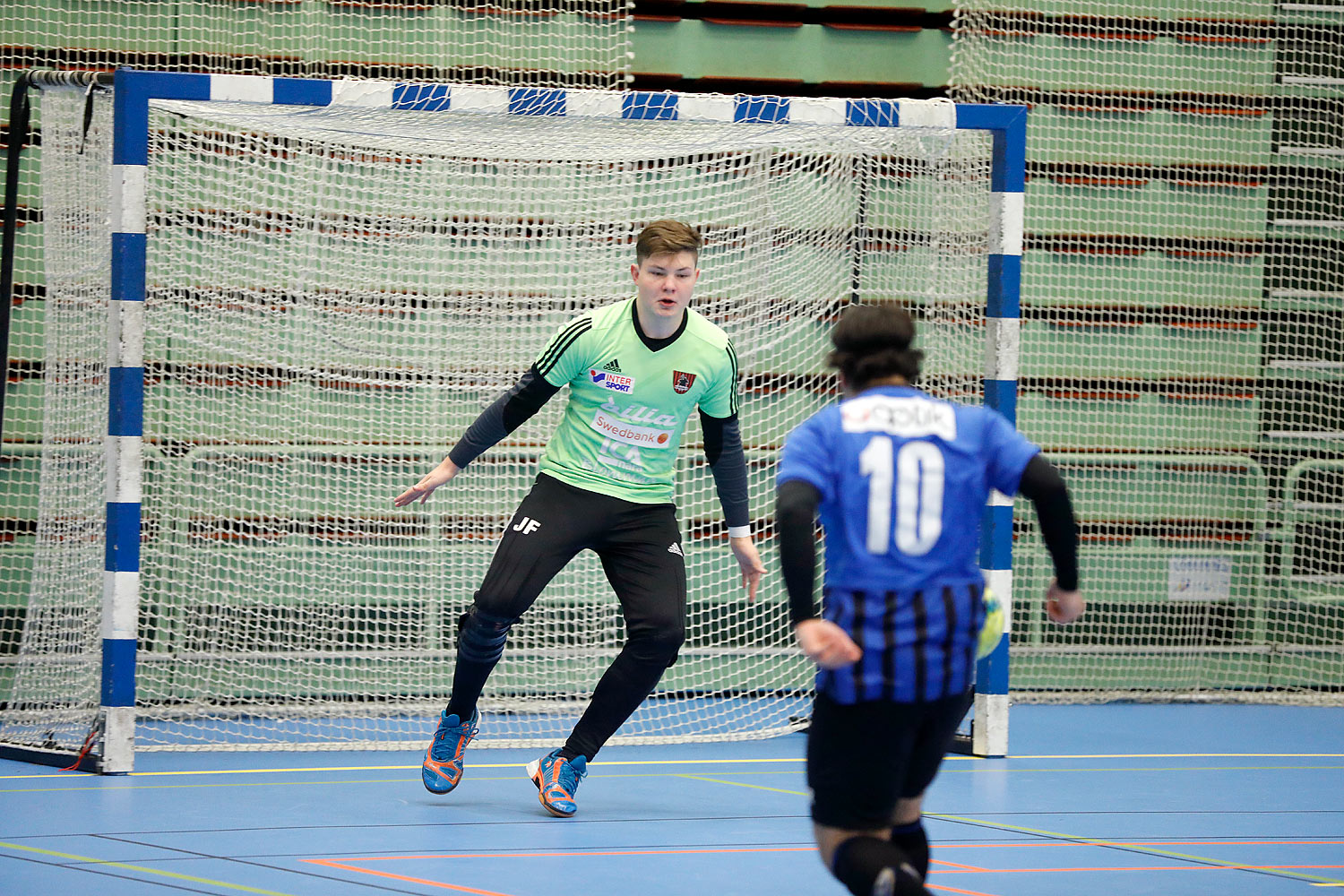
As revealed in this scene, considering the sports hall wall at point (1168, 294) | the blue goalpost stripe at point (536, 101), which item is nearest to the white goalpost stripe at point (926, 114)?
the blue goalpost stripe at point (536, 101)

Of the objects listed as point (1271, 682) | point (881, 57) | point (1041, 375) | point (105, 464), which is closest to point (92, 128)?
point (105, 464)

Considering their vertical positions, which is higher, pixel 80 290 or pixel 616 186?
pixel 616 186

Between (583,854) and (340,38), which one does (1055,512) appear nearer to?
(583,854)

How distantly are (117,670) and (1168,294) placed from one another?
20.1 ft

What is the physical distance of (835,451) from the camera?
312 centimetres

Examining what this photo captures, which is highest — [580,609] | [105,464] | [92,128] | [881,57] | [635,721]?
[881,57]

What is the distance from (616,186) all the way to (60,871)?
461 centimetres

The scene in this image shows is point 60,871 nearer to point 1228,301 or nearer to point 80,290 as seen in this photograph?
point 80,290

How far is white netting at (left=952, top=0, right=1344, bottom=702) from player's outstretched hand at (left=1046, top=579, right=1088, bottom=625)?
577 centimetres

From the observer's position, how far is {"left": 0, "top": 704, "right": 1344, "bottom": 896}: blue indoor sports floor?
437 cm

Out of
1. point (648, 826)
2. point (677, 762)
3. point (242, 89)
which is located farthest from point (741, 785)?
point (242, 89)

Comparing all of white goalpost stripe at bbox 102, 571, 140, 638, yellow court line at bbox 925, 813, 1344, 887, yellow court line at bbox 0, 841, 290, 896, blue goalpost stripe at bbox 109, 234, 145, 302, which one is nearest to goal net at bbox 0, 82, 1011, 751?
white goalpost stripe at bbox 102, 571, 140, 638

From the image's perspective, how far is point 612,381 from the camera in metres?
5.27

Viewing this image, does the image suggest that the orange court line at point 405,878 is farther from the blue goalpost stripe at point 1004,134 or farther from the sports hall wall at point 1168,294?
the sports hall wall at point 1168,294
